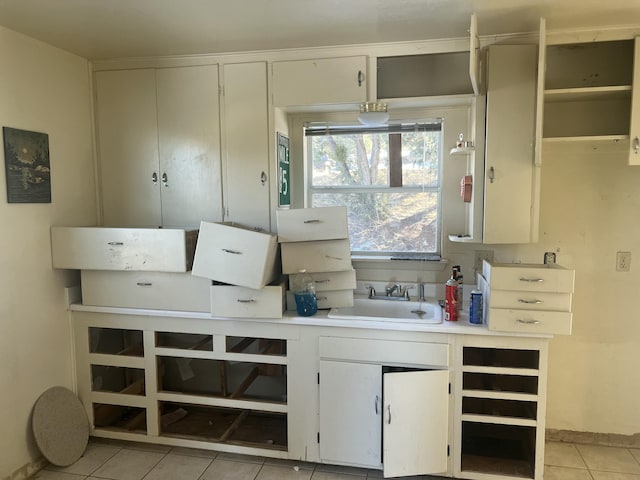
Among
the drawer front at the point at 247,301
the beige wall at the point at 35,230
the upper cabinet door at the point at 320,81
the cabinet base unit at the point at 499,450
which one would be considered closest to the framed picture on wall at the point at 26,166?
the beige wall at the point at 35,230

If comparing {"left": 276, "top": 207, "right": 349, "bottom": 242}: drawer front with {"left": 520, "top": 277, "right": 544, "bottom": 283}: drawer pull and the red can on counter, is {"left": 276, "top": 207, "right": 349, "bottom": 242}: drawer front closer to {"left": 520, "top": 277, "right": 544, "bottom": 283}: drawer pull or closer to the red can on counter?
the red can on counter

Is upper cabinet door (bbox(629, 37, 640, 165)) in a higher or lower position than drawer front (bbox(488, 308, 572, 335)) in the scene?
higher

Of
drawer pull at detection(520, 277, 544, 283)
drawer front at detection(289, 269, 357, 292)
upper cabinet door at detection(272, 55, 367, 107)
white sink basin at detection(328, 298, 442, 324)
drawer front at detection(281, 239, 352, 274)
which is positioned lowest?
white sink basin at detection(328, 298, 442, 324)

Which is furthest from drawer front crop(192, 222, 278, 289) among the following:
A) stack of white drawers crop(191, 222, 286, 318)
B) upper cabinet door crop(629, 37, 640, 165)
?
upper cabinet door crop(629, 37, 640, 165)

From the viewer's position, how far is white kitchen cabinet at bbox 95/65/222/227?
273cm

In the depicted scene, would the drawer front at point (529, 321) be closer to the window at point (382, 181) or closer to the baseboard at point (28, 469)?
the window at point (382, 181)

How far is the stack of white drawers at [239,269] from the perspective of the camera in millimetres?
2201

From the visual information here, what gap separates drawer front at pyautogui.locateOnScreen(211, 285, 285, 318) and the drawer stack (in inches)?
41.9

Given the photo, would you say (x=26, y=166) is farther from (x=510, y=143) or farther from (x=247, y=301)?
(x=510, y=143)

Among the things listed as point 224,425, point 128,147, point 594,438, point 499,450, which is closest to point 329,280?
point 224,425

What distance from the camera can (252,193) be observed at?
2719mm

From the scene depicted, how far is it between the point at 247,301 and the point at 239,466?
0.95 m

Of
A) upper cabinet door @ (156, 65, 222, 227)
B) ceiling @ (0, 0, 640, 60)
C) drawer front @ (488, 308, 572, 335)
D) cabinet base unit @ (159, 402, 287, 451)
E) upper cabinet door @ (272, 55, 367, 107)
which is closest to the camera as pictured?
ceiling @ (0, 0, 640, 60)

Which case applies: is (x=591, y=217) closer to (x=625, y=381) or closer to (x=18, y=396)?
(x=625, y=381)
